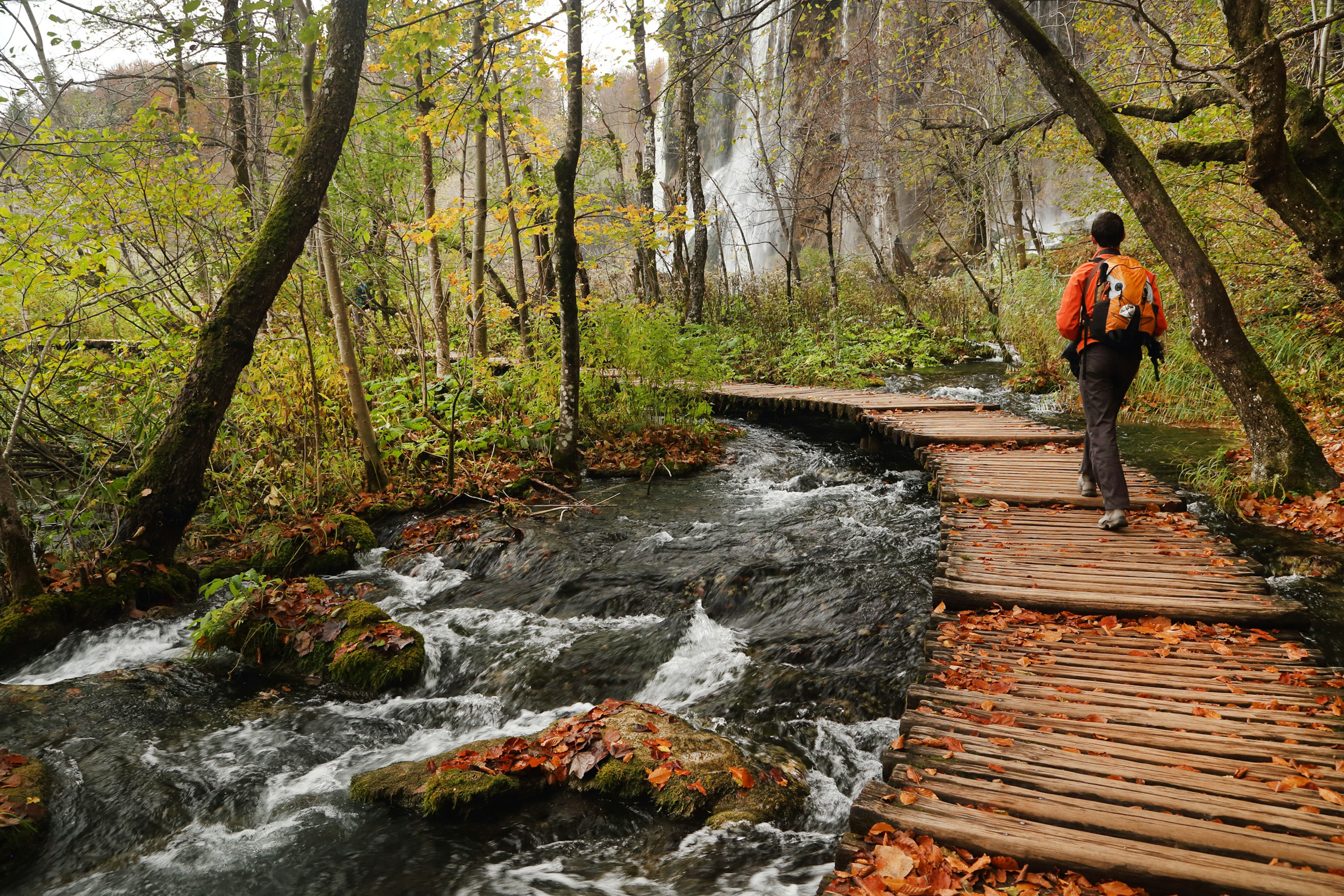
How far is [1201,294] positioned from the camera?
5.75 metres

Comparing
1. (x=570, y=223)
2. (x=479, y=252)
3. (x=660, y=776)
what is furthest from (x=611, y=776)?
(x=479, y=252)

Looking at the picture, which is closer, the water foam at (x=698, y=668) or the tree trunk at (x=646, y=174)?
the water foam at (x=698, y=668)

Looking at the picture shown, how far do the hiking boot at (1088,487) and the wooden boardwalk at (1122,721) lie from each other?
1.64ft

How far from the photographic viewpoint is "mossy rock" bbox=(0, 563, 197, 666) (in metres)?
5.08

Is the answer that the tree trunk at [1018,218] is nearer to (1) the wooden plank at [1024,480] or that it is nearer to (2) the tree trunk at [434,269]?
(1) the wooden plank at [1024,480]

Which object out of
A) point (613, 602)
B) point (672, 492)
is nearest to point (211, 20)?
point (613, 602)

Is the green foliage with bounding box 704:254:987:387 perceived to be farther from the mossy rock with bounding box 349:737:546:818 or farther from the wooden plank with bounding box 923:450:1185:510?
the mossy rock with bounding box 349:737:546:818

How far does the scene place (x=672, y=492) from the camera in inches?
352

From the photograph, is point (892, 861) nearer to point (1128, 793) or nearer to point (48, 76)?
point (1128, 793)

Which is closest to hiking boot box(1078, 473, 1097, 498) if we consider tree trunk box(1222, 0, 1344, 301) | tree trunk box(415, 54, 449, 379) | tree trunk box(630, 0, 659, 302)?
tree trunk box(1222, 0, 1344, 301)

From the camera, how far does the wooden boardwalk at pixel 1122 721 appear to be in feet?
7.29

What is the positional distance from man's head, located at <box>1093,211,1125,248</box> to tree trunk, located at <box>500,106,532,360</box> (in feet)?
21.1

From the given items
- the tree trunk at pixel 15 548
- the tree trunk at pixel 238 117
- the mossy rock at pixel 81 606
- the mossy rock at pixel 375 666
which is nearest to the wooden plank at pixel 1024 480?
the mossy rock at pixel 375 666

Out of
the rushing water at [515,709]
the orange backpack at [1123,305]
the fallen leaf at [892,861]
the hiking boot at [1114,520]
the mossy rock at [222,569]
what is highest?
the orange backpack at [1123,305]
